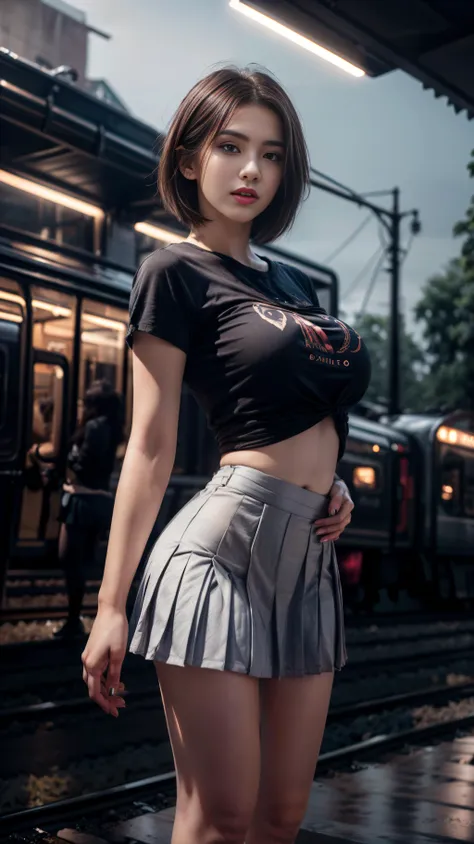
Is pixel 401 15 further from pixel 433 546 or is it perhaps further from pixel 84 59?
pixel 84 59

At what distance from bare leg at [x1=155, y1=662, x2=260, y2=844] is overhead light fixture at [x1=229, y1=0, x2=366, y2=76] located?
2931 mm

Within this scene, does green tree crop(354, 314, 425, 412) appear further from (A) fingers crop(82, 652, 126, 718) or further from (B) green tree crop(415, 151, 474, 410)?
(A) fingers crop(82, 652, 126, 718)

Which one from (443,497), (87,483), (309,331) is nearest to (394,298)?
(443,497)

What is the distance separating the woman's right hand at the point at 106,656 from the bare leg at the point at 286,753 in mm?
268

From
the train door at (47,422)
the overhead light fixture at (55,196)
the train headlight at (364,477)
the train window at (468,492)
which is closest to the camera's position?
the train door at (47,422)

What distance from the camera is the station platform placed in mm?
3551

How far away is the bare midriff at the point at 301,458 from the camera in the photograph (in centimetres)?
163

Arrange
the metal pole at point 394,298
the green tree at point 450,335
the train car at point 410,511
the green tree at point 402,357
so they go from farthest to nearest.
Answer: the green tree at point 402,357
the green tree at point 450,335
the metal pole at point 394,298
the train car at point 410,511

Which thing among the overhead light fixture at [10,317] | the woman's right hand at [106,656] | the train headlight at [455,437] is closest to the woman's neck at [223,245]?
the woman's right hand at [106,656]

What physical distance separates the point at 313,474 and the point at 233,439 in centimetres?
16

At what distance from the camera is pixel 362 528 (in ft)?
40.2

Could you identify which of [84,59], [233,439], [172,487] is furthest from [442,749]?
[84,59]

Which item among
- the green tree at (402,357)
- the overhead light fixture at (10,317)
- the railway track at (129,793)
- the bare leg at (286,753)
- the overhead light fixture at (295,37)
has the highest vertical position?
the green tree at (402,357)

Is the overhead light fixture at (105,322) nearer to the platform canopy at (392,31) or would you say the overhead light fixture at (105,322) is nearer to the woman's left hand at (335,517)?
the platform canopy at (392,31)
